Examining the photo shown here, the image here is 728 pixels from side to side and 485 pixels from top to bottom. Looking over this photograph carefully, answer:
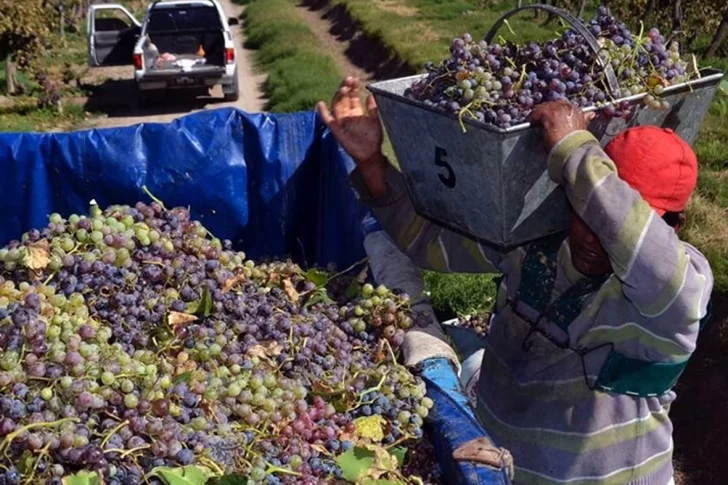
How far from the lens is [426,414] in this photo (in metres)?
2.00

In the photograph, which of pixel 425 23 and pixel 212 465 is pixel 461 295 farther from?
pixel 425 23

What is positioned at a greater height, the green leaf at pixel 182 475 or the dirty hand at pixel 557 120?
the dirty hand at pixel 557 120

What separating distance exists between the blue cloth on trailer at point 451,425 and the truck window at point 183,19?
42.7 ft

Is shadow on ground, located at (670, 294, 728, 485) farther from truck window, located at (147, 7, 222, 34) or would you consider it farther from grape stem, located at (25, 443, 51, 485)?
truck window, located at (147, 7, 222, 34)

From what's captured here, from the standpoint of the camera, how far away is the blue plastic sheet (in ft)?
10.4

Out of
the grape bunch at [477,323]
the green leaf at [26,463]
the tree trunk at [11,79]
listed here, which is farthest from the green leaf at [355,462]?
the tree trunk at [11,79]

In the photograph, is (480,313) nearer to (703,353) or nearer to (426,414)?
(703,353)

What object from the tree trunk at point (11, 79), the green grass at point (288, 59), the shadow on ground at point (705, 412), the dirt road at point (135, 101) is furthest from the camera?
the tree trunk at point (11, 79)

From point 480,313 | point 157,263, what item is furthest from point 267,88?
point 157,263

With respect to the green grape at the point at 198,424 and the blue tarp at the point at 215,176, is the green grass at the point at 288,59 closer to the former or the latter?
the blue tarp at the point at 215,176

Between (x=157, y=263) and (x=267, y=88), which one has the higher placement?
(x=157, y=263)

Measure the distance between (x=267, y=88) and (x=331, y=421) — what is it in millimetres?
12502

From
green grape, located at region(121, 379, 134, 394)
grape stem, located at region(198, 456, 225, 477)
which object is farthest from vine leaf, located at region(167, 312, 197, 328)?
grape stem, located at region(198, 456, 225, 477)

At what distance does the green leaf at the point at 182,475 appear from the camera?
1628 mm
